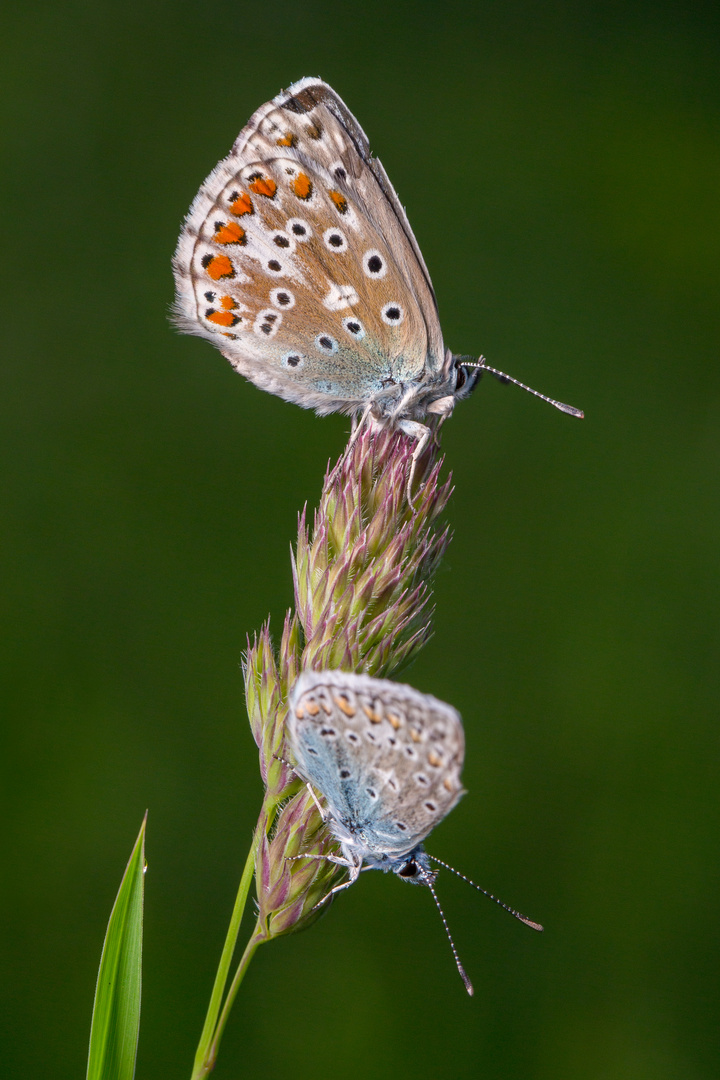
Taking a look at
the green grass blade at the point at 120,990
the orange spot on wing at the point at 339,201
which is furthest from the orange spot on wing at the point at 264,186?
the green grass blade at the point at 120,990

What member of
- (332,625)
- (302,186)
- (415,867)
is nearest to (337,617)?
(332,625)

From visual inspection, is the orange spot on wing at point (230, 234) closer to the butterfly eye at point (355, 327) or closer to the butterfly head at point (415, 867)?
the butterfly eye at point (355, 327)

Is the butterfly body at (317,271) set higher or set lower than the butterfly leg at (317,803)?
higher

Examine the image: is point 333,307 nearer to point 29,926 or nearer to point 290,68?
point 29,926

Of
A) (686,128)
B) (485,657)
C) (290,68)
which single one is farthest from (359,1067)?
(686,128)

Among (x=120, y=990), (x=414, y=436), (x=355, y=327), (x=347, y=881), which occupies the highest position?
(x=355, y=327)

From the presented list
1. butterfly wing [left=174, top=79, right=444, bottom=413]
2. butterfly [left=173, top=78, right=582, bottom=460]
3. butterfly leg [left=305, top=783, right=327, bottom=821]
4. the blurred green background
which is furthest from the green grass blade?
the blurred green background

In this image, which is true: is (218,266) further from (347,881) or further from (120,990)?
(120,990)
